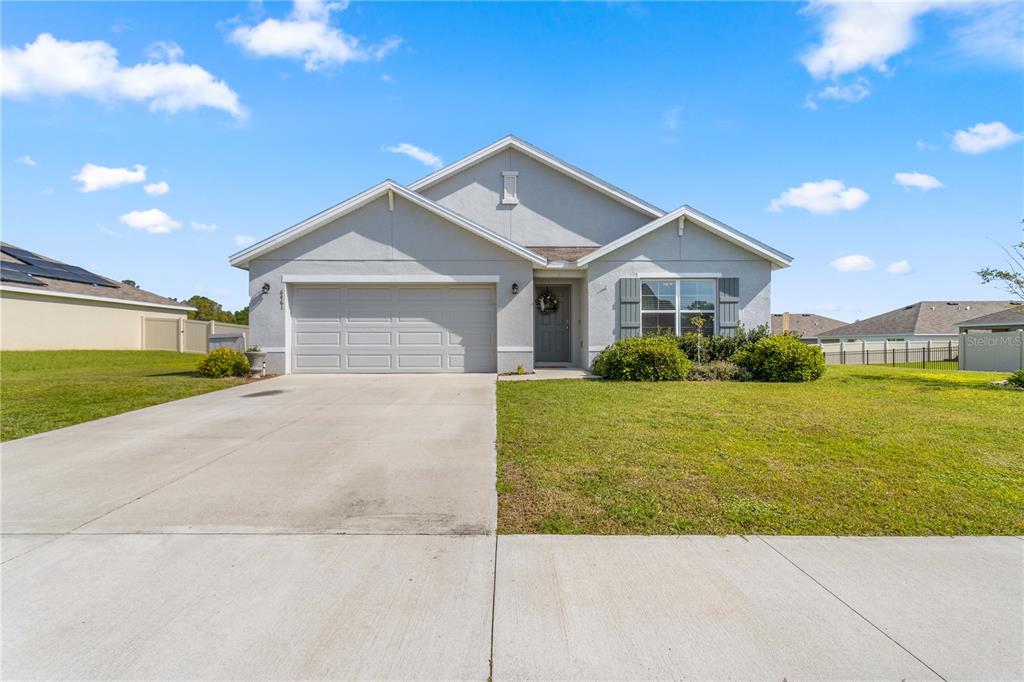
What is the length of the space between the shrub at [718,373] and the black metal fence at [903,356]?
537 inches

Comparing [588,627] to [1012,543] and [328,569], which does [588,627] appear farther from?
[1012,543]

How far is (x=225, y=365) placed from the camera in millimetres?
11617

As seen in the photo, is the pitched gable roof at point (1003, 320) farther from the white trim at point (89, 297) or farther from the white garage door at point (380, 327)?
the white trim at point (89, 297)

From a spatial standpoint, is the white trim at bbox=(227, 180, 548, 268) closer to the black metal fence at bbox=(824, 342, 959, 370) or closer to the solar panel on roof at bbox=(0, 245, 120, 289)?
the solar panel on roof at bbox=(0, 245, 120, 289)

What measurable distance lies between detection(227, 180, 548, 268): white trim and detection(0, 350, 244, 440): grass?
3314 millimetres

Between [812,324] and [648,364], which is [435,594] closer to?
[648,364]

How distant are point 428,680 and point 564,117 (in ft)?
49.1

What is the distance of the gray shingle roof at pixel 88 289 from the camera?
1848cm

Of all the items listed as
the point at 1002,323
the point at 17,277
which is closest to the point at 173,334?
the point at 17,277

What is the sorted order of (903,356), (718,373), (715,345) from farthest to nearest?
(903,356), (715,345), (718,373)

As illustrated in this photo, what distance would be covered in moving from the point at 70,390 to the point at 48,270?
16.2m

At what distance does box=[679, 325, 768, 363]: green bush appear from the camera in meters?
12.2

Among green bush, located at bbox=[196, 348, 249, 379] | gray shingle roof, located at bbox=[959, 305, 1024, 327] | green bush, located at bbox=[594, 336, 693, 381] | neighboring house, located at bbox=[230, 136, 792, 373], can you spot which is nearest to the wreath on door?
neighboring house, located at bbox=[230, 136, 792, 373]

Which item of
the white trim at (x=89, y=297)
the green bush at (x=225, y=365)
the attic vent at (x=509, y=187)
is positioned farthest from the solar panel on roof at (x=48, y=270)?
the attic vent at (x=509, y=187)
